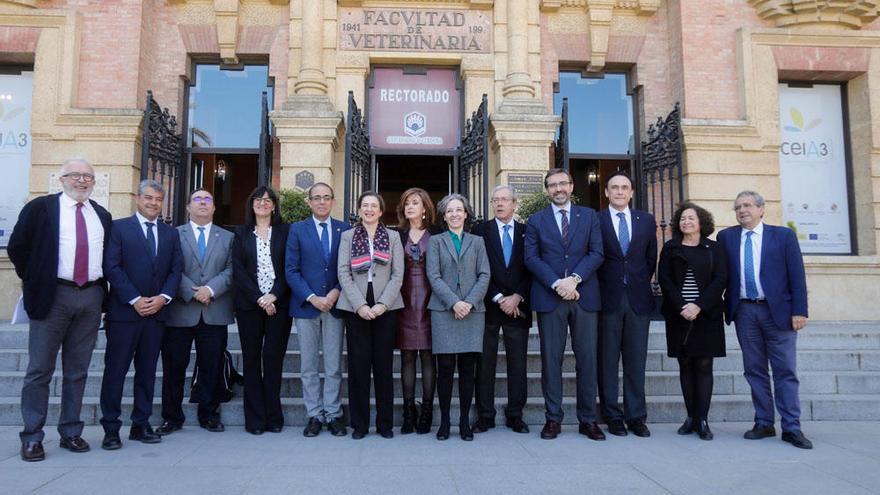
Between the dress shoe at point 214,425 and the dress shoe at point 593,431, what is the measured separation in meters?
3.39

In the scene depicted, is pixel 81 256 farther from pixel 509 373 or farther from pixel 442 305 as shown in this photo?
pixel 509 373

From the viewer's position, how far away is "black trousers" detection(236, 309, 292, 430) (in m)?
5.55

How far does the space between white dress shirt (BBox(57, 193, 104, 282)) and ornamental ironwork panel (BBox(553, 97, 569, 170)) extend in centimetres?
727

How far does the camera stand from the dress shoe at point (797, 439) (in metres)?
5.11

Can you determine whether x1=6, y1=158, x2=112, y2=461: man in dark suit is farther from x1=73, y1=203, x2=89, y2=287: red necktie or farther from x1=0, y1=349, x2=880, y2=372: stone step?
x1=0, y1=349, x2=880, y2=372: stone step

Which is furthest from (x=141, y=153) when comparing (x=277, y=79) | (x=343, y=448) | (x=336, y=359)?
(x=343, y=448)

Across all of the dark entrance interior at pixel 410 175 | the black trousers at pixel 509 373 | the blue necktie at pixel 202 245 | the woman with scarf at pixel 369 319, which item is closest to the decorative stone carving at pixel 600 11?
the dark entrance interior at pixel 410 175

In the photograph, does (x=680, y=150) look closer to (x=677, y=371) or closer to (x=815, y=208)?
(x=815, y=208)

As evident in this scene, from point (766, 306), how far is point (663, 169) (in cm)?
536

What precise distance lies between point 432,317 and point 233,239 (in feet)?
7.03

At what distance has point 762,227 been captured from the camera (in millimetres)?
5734

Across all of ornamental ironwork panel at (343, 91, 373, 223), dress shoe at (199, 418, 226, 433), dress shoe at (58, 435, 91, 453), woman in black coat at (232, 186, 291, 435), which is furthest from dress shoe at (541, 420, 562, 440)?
ornamental ironwork panel at (343, 91, 373, 223)

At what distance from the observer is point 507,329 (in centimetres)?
564

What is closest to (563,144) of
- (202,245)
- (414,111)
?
(414,111)
